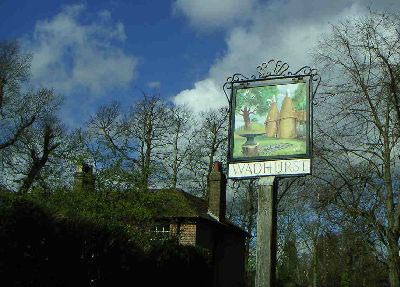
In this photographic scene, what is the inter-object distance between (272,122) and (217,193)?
20005 mm

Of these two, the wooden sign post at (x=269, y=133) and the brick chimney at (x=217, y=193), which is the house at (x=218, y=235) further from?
the wooden sign post at (x=269, y=133)

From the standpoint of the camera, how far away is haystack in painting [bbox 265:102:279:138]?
12266mm

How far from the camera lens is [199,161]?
38.2 metres

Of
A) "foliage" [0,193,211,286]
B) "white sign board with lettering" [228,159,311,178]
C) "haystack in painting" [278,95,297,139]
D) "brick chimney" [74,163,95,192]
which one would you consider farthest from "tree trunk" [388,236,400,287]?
"brick chimney" [74,163,95,192]

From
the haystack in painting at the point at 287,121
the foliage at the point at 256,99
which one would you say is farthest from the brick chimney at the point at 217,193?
the haystack in painting at the point at 287,121

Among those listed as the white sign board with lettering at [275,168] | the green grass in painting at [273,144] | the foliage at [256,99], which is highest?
the foliage at [256,99]

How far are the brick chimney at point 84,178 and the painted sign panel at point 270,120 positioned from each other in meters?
4.86

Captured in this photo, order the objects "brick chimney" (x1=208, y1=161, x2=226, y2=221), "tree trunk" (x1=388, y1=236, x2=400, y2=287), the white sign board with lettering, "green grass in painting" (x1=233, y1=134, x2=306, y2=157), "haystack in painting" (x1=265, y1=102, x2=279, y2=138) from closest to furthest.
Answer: the white sign board with lettering, "green grass in painting" (x1=233, y1=134, x2=306, y2=157), "haystack in painting" (x1=265, y1=102, x2=279, y2=138), "tree trunk" (x1=388, y1=236, x2=400, y2=287), "brick chimney" (x1=208, y1=161, x2=226, y2=221)

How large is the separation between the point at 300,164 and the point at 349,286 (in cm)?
3837

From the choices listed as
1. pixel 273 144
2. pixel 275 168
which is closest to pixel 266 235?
pixel 275 168

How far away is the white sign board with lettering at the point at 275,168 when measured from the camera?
11750mm

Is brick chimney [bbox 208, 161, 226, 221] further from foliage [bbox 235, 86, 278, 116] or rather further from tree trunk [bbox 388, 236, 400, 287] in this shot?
foliage [bbox 235, 86, 278, 116]

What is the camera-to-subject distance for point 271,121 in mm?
12406

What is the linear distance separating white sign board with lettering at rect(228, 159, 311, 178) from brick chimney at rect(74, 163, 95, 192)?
5.10 m
